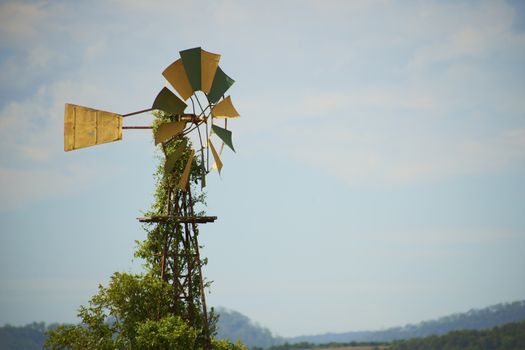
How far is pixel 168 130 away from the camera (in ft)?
62.6

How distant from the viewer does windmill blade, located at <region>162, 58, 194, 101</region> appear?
1888 centimetres

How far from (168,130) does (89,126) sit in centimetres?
196

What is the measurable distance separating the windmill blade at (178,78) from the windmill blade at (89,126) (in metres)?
1.63

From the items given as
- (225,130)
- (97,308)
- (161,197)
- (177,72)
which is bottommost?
(97,308)

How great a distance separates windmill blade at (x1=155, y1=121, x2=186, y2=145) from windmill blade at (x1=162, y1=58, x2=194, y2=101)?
75 cm

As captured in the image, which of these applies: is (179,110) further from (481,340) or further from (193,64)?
(481,340)

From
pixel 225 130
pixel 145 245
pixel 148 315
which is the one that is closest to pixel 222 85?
pixel 225 130

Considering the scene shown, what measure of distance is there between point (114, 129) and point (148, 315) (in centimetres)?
488

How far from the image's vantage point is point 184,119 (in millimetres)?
19375

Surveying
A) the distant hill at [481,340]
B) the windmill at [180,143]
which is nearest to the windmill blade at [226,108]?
the windmill at [180,143]

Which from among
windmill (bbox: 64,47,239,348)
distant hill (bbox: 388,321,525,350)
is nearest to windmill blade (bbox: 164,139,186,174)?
windmill (bbox: 64,47,239,348)

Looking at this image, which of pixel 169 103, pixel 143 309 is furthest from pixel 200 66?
pixel 143 309

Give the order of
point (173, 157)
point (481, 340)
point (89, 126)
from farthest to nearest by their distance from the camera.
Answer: point (481, 340), point (173, 157), point (89, 126)

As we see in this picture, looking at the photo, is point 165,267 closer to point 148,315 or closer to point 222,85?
point 148,315
